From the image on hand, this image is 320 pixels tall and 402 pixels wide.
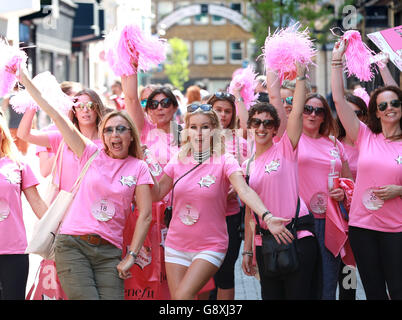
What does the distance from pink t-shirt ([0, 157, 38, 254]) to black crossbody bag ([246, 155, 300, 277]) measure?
1662 millimetres

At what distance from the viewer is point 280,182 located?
16.7 ft

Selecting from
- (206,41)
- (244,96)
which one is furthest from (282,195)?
(206,41)

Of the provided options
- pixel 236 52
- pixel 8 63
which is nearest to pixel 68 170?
pixel 8 63

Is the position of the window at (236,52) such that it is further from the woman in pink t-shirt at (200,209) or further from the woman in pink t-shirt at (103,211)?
the woman in pink t-shirt at (103,211)


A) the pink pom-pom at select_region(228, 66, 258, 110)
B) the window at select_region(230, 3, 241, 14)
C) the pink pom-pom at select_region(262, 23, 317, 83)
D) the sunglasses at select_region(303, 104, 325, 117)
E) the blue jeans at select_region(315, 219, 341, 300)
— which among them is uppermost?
the window at select_region(230, 3, 241, 14)

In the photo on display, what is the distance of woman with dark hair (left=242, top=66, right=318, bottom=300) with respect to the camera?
4992 mm

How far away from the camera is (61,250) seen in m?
4.76

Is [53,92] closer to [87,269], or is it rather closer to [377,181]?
[87,269]

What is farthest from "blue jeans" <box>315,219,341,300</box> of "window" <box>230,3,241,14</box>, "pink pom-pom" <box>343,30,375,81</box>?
"window" <box>230,3,241,14</box>

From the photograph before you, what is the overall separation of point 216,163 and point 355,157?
1.72 m

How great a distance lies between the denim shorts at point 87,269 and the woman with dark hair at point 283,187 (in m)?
1.03

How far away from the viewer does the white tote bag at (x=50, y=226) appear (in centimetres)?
493

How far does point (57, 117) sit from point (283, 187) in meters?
1.62

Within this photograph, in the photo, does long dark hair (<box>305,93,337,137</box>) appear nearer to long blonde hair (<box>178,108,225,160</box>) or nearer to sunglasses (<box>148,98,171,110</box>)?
long blonde hair (<box>178,108,225,160</box>)
